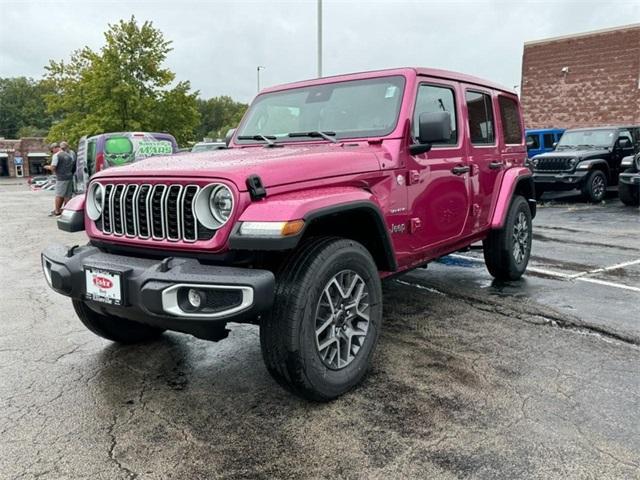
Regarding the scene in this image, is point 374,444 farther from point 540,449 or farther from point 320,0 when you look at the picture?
point 320,0

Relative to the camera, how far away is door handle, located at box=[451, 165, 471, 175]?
430 cm

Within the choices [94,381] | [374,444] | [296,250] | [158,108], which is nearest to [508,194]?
[296,250]

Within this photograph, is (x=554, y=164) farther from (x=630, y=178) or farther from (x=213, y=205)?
(x=213, y=205)

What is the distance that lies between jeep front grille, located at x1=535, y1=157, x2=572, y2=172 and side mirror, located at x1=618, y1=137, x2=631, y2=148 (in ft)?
6.32

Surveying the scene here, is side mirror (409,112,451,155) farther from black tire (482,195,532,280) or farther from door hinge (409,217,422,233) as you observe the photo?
black tire (482,195,532,280)

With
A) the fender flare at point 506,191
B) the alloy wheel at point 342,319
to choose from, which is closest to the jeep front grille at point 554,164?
the fender flare at point 506,191

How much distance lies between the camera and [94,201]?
340 centimetres

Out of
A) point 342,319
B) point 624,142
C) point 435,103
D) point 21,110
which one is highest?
point 21,110

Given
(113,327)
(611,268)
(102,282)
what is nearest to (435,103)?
(102,282)

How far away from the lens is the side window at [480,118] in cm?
470

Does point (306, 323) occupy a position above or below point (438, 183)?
below

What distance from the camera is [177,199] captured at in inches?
113

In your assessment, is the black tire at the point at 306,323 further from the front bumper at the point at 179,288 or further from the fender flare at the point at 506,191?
the fender flare at the point at 506,191

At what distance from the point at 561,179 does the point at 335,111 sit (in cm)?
1102
